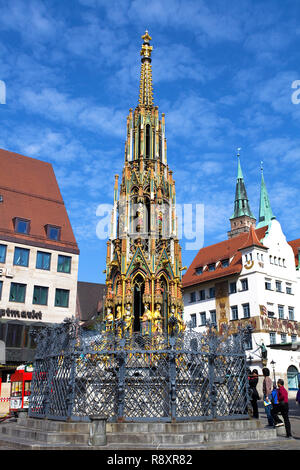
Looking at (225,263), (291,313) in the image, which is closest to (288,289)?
(291,313)

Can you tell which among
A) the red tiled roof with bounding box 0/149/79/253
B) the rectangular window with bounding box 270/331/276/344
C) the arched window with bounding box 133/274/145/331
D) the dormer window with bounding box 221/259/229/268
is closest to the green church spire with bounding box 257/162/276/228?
the dormer window with bounding box 221/259/229/268

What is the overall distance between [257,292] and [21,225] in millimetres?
21715

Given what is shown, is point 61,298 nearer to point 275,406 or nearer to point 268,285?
point 268,285

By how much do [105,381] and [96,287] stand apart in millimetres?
59312

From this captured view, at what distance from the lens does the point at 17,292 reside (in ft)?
111

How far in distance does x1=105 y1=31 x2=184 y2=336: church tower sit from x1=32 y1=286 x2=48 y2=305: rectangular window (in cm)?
1279

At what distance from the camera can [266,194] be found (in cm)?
9075

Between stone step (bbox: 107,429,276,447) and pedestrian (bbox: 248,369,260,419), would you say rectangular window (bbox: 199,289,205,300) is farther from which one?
stone step (bbox: 107,429,276,447)

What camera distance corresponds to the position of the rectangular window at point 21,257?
113 ft

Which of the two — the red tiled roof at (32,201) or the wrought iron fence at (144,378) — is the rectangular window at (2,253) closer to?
the red tiled roof at (32,201)

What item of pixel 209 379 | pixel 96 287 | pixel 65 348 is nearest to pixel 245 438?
pixel 209 379

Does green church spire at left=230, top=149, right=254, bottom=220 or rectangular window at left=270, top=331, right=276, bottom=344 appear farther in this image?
green church spire at left=230, top=149, right=254, bottom=220

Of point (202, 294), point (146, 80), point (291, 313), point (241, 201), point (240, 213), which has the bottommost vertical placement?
point (291, 313)

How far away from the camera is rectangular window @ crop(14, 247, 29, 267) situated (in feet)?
113
